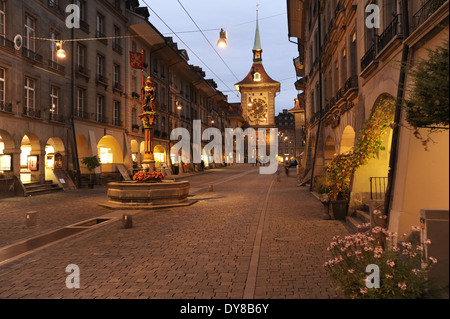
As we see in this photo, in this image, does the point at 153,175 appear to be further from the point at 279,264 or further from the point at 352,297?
the point at 352,297

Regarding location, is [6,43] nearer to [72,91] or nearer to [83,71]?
[72,91]

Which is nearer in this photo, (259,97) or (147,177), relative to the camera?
(147,177)

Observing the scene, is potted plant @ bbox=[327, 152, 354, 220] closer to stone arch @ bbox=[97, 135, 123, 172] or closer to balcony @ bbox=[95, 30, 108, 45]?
stone arch @ bbox=[97, 135, 123, 172]

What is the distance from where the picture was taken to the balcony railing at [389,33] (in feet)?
27.6

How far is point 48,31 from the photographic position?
915 inches

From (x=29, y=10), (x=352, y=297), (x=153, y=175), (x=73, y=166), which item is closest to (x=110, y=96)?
(x=73, y=166)

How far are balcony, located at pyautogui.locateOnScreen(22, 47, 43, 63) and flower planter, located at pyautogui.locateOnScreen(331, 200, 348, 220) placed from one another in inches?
774

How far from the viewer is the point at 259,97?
327 ft

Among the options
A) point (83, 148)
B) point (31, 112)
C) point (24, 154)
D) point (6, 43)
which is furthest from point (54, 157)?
point (6, 43)

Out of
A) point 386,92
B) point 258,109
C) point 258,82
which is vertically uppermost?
point 258,82

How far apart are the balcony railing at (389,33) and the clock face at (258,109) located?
299 feet

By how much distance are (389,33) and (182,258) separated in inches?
294
